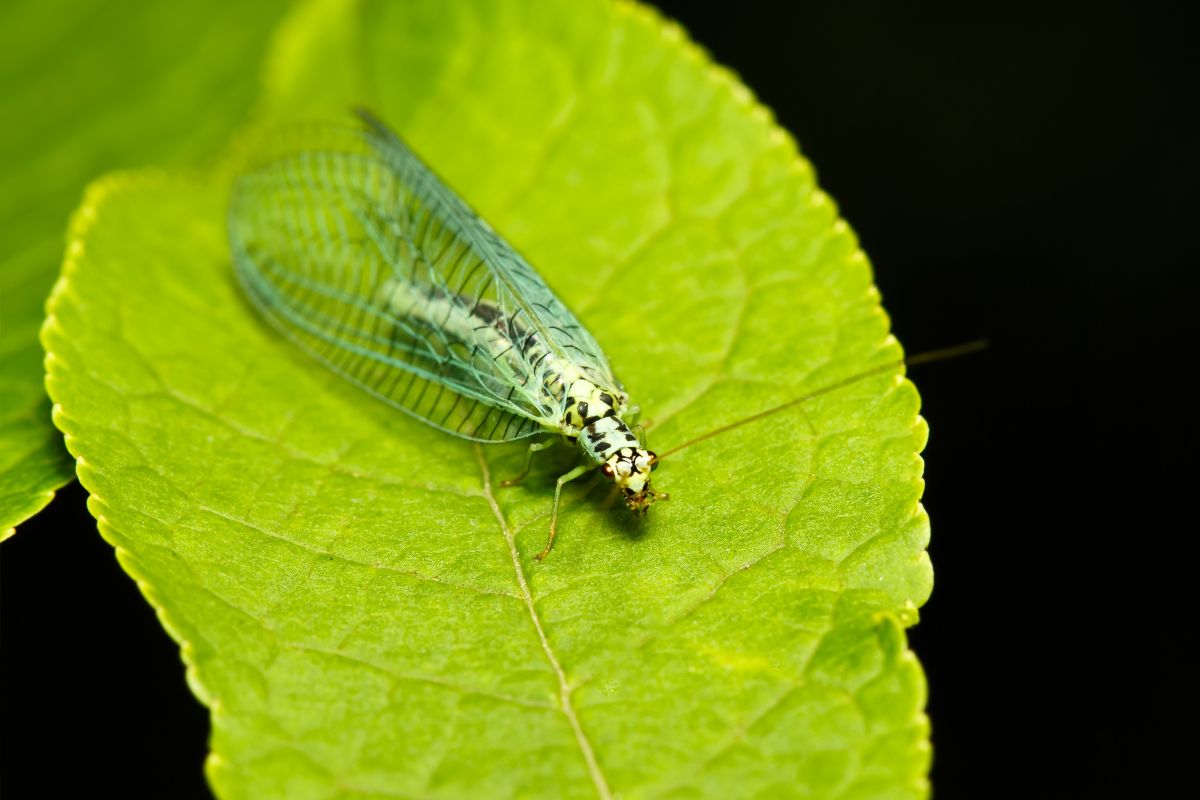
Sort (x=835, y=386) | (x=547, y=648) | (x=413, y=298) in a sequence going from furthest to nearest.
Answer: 1. (x=413, y=298)
2. (x=835, y=386)
3. (x=547, y=648)

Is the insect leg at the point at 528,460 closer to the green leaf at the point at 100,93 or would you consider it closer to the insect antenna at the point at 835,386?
the insect antenna at the point at 835,386

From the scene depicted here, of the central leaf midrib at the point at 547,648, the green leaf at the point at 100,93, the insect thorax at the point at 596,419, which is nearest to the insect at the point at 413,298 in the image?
the insect thorax at the point at 596,419

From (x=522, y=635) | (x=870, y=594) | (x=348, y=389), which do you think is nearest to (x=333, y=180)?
(x=348, y=389)

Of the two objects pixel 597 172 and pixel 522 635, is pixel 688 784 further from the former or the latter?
pixel 597 172


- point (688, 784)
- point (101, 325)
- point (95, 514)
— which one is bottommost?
point (688, 784)

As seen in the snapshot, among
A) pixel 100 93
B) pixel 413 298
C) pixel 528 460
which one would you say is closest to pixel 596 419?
pixel 528 460

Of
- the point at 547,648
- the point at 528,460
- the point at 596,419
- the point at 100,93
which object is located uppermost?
the point at 100,93

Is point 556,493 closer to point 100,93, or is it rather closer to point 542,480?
point 542,480
